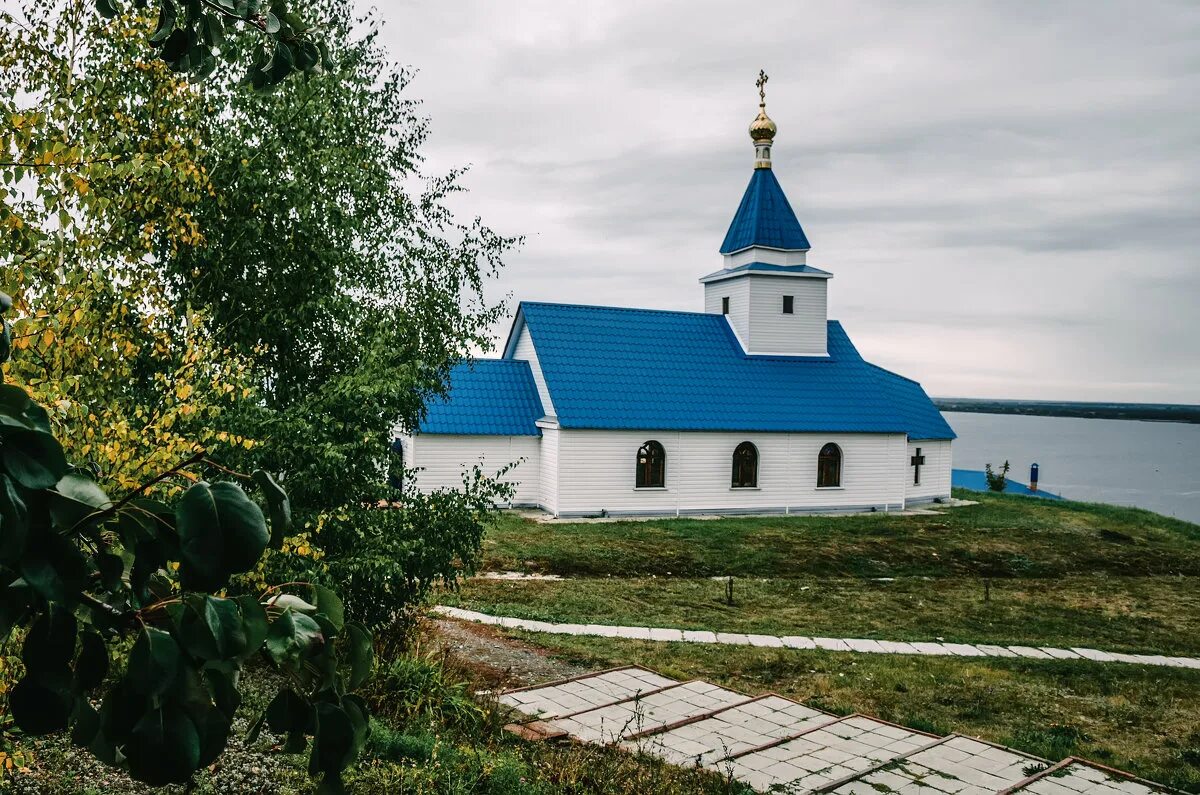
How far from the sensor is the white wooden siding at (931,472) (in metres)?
31.2

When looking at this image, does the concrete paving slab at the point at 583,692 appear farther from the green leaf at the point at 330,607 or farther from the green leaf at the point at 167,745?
the green leaf at the point at 167,745

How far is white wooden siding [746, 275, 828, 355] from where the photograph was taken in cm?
2986

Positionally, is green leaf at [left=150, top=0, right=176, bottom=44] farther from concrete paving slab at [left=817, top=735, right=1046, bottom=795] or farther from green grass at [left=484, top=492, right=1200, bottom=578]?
green grass at [left=484, top=492, right=1200, bottom=578]

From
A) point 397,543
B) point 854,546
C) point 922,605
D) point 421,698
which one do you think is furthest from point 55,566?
point 854,546

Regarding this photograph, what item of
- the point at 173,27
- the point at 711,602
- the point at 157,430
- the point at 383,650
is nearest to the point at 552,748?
the point at 383,650

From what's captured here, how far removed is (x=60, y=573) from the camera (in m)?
1.32

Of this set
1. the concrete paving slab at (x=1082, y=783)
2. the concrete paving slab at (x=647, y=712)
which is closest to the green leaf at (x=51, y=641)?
the concrete paving slab at (x=647, y=712)

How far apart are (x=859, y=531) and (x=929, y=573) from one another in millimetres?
5035

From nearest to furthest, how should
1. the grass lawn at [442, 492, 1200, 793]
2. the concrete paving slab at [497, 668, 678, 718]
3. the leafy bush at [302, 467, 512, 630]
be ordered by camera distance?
the leafy bush at [302, 467, 512, 630], the concrete paving slab at [497, 668, 678, 718], the grass lawn at [442, 492, 1200, 793]

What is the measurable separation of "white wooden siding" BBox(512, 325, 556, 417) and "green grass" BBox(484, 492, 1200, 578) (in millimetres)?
4004

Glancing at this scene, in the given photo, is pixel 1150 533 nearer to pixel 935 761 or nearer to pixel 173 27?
pixel 935 761

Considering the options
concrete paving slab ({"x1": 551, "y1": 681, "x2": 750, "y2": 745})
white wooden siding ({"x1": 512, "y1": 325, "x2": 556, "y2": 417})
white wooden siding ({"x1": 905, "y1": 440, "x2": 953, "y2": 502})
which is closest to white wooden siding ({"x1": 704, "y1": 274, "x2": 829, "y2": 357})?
white wooden siding ({"x1": 905, "y1": 440, "x2": 953, "y2": 502})

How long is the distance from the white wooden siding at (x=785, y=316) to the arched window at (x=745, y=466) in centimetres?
417

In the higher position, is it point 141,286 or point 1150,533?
point 141,286
